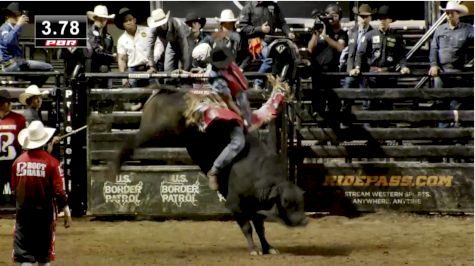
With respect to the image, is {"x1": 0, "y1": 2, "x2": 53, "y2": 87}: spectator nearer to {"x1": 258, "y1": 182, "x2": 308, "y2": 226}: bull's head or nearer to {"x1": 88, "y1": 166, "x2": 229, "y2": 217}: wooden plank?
{"x1": 88, "y1": 166, "x2": 229, "y2": 217}: wooden plank

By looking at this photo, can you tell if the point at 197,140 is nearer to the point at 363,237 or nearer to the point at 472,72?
the point at 363,237

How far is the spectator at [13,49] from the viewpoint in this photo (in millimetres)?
12523

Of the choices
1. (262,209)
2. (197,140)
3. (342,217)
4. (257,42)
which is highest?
(257,42)

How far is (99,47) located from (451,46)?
459 centimetres

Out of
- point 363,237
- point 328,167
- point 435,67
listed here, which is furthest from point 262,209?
point 435,67

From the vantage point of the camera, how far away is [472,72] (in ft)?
39.1

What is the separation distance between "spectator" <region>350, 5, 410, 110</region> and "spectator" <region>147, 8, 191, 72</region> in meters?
2.17

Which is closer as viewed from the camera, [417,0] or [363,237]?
[363,237]

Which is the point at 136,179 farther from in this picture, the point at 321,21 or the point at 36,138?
the point at 36,138

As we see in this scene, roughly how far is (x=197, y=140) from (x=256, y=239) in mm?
1705

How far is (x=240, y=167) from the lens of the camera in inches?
365

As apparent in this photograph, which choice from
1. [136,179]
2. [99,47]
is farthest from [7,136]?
[99,47]

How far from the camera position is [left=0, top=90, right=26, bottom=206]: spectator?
11.7 m

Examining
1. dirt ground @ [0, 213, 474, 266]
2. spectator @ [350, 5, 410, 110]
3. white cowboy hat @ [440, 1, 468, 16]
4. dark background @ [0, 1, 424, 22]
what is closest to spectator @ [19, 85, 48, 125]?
dirt ground @ [0, 213, 474, 266]
